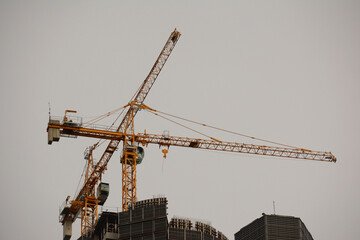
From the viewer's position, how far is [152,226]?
187750mm

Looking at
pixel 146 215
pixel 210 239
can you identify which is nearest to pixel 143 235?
pixel 146 215

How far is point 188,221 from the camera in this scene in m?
196

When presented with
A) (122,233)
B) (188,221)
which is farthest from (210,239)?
(122,233)

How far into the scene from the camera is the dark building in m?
187

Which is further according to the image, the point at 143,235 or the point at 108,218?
the point at 108,218

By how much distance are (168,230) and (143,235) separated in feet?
19.2

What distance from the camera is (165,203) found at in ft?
628

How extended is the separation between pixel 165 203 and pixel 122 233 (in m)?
12.1

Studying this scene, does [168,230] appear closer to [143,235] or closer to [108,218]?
[143,235]

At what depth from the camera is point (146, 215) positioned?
19038cm

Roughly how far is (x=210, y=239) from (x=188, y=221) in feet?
22.1

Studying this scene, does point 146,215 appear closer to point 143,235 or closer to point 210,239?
point 143,235

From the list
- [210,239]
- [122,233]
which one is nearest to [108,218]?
[122,233]

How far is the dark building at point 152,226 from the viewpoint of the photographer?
187375mm
